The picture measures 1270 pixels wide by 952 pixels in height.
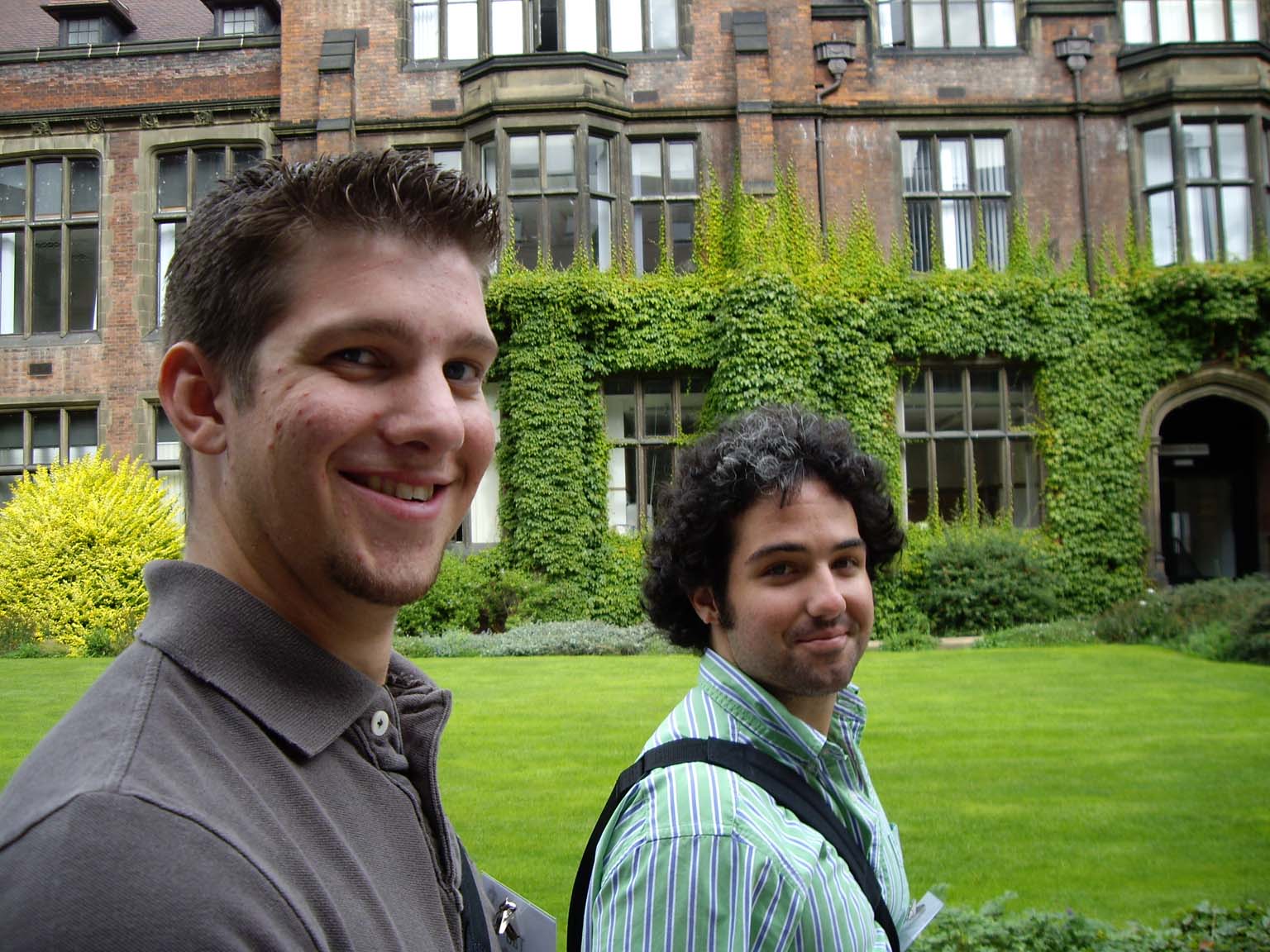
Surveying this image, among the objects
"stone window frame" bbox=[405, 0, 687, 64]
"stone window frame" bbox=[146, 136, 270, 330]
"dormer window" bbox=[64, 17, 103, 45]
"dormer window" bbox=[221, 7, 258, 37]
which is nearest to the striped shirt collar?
"stone window frame" bbox=[405, 0, 687, 64]

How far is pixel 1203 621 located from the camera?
40.9ft

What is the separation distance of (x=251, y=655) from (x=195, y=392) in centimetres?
34

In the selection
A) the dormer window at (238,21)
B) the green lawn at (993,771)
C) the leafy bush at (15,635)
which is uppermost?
the dormer window at (238,21)

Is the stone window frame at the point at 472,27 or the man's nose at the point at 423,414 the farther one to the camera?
the stone window frame at the point at 472,27

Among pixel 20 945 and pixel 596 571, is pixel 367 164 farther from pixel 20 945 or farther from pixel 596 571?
pixel 596 571

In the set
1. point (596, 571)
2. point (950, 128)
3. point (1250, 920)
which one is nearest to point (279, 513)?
point (1250, 920)

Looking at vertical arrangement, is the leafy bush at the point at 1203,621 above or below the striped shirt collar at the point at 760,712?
below

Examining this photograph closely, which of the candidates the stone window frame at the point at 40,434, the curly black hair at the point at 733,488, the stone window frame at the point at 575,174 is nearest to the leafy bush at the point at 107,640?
the stone window frame at the point at 40,434

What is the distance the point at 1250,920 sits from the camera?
4008mm

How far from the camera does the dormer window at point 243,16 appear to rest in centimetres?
1875

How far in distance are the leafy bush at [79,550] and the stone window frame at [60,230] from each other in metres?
3.67

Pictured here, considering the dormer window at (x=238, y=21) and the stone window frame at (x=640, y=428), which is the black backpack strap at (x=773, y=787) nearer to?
the stone window frame at (x=640, y=428)

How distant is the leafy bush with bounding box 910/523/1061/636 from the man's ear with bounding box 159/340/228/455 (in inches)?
559

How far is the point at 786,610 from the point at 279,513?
1.41 metres
